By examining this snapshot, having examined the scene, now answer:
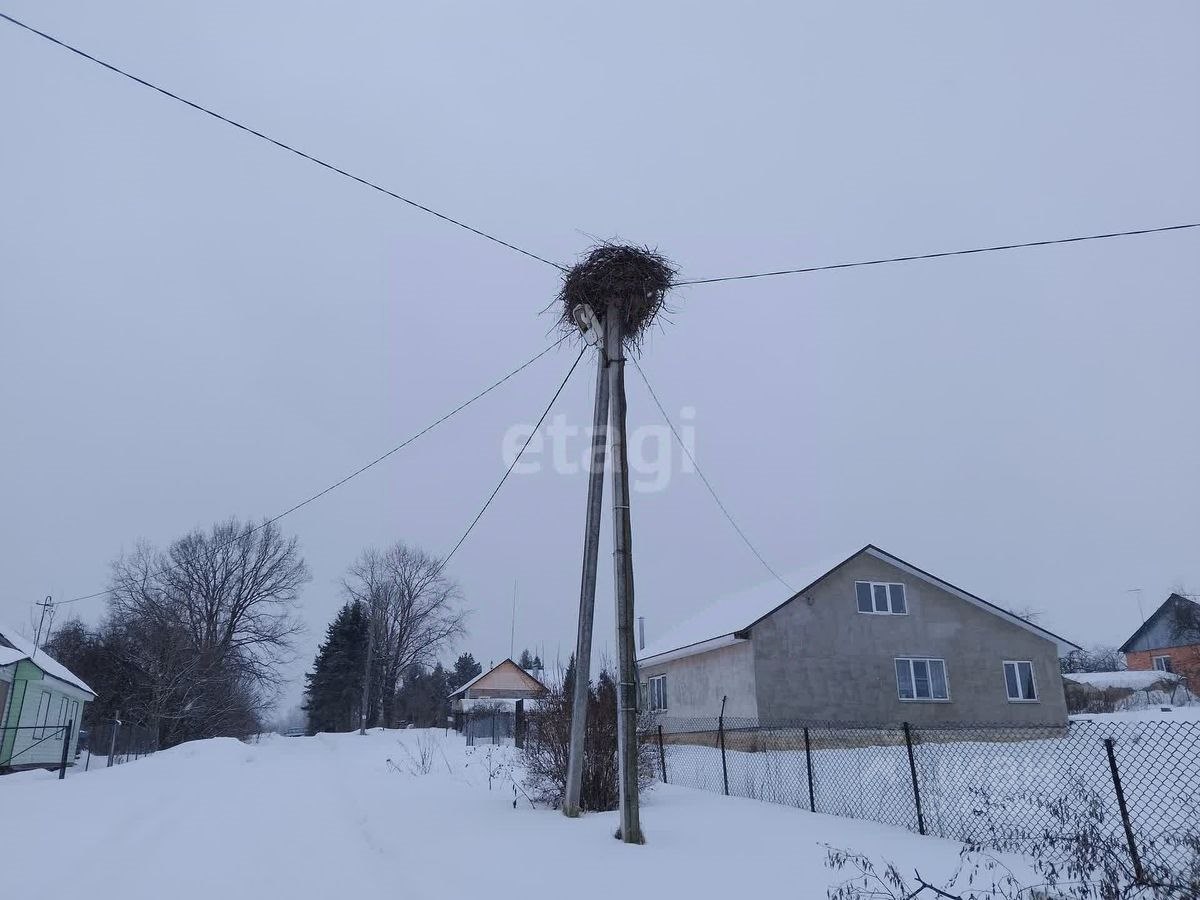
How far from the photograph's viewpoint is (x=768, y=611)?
20812 mm

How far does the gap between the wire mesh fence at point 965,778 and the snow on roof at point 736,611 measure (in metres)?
2.50

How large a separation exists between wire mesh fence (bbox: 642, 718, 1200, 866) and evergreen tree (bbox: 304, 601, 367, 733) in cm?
3941

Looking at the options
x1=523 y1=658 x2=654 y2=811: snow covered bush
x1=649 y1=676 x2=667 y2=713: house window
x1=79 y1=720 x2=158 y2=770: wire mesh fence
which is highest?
x1=649 y1=676 x2=667 y2=713: house window

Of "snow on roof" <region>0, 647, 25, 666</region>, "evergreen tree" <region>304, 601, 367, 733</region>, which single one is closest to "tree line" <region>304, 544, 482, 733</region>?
"evergreen tree" <region>304, 601, 367, 733</region>

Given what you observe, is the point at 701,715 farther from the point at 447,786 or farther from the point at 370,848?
the point at 370,848

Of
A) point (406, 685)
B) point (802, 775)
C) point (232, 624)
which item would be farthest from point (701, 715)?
point (406, 685)

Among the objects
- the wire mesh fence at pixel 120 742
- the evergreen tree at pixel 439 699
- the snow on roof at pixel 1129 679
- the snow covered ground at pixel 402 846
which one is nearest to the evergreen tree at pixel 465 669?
the evergreen tree at pixel 439 699

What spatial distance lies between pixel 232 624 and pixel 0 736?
869 inches

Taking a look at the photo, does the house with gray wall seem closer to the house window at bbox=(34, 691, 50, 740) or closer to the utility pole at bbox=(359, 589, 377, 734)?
the house window at bbox=(34, 691, 50, 740)

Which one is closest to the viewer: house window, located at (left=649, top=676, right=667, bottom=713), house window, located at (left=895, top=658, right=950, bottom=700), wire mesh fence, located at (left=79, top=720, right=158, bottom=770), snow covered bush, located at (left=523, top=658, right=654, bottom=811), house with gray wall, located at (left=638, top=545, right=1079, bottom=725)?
snow covered bush, located at (left=523, top=658, right=654, bottom=811)

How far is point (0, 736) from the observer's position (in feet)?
78.3

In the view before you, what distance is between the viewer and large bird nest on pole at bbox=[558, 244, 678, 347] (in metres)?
9.71

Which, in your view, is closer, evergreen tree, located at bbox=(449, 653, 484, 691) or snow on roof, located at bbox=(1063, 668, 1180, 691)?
snow on roof, located at bbox=(1063, 668, 1180, 691)

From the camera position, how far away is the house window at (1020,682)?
22.4m
